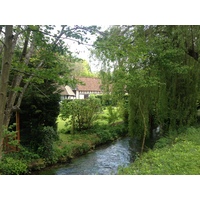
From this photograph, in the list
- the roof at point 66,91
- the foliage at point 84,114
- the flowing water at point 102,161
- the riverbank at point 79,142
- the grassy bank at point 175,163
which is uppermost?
the roof at point 66,91

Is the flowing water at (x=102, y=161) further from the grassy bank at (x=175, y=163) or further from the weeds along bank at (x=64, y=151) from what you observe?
the grassy bank at (x=175, y=163)

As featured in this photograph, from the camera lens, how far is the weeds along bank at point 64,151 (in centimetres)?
395

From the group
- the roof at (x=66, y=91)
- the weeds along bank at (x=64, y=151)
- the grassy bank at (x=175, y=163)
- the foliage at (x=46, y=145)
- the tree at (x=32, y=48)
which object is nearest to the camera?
the tree at (x=32, y=48)

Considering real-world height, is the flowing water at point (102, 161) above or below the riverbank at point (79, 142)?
below

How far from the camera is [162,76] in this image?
5051 mm

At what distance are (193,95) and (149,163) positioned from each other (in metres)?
2.57

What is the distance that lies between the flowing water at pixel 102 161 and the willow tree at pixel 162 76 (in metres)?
0.69

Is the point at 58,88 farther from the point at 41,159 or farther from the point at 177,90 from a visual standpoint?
the point at 177,90

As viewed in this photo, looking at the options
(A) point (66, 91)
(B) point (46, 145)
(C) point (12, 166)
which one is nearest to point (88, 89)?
(A) point (66, 91)

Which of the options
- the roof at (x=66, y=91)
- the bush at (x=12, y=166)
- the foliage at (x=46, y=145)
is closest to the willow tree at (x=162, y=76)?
the roof at (x=66, y=91)

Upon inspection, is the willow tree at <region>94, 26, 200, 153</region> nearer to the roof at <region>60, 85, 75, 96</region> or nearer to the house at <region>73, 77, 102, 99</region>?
the roof at <region>60, 85, 75, 96</region>

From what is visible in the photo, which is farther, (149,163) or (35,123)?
(35,123)
